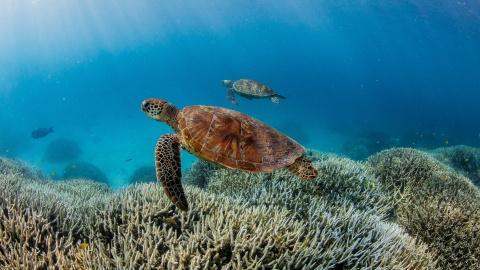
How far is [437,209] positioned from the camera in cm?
388

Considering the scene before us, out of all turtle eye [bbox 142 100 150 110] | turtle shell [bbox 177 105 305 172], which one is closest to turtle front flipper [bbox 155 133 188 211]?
turtle shell [bbox 177 105 305 172]

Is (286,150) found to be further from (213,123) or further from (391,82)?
(391,82)

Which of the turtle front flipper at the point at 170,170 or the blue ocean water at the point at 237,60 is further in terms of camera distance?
the blue ocean water at the point at 237,60

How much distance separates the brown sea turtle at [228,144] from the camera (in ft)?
10.3

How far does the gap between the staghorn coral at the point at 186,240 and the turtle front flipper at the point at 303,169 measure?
1.80 ft

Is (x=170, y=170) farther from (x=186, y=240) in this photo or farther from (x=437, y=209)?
(x=437, y=209)

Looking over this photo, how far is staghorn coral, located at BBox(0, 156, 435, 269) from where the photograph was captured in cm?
197

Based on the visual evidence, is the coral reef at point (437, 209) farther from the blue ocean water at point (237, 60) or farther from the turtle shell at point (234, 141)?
the blue ocean water at point (237, 60)

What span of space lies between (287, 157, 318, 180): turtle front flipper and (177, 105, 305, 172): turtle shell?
0.12m

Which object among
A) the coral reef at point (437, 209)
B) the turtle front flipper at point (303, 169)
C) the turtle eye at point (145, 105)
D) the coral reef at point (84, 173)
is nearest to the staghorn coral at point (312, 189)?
the turtle front flipper at point (303, 169)

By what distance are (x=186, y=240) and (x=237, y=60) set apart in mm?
142240

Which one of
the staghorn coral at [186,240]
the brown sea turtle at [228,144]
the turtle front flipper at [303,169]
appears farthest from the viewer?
the turtle front flipper at [303,169]

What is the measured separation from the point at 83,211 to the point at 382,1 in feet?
232

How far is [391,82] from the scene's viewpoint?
445ft
